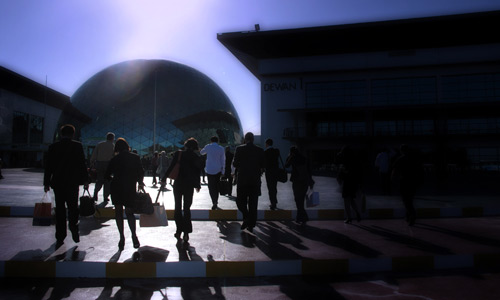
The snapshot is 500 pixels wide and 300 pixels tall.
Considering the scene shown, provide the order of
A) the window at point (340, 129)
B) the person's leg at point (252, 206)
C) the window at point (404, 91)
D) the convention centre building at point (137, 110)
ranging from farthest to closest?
the convention centre building at point (137, 110) < the window at point (340, 129) < the window at point (404, 91) < the person's leg at point (252, 206)

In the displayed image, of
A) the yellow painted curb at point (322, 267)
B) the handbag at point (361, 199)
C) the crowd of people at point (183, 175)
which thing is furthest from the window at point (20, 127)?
the yellow painted curb at point (322, 267)

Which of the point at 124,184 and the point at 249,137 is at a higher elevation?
the point at 249,137

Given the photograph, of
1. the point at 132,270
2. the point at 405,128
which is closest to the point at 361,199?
the point at 132,270

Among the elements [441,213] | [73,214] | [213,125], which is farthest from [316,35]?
[73,214]

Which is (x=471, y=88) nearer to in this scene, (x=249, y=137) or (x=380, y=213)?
(x=380, y=213)

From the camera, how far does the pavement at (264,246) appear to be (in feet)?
13.2

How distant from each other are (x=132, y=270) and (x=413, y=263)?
3.20m

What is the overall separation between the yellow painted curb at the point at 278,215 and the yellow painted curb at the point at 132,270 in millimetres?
4299

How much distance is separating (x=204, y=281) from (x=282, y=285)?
2.69 ft

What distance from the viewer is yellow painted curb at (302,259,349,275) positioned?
409 cm

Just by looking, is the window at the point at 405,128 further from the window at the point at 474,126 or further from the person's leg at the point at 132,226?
the person's leg at the point at 132,226

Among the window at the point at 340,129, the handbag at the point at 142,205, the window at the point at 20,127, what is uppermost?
the window at the point at 20,127

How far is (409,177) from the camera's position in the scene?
283 inches

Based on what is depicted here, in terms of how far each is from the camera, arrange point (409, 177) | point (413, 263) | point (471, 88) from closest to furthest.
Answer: point (413, 263), point (409, 177), point (471, 88)
